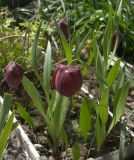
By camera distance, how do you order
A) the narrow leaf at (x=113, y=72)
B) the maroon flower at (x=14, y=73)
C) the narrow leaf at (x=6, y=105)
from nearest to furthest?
the narrow leaf at (x=6, y=105) < the maroon flower at (x=14, y=73) < the narrow leaf at (x=113, y=72)

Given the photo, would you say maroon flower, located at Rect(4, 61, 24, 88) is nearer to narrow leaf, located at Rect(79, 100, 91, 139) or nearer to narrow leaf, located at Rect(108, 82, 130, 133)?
narrow leaf, located at Rect(79, 100, 91, 139)

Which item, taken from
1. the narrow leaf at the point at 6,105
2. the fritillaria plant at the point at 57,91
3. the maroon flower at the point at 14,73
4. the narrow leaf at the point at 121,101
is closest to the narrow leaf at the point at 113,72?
the narrow leaf at the point at 121,101

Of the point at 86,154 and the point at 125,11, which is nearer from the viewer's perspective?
the point at 86,154

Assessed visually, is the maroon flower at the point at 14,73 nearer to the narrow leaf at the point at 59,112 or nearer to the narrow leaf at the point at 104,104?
the narrow leaf at the point at 59,112

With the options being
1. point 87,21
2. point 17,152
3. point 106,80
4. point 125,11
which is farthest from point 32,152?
point 125,11

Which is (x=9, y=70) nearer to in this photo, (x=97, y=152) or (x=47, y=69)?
(x=47, y=69)

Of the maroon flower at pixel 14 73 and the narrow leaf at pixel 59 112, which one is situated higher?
the maroon flower at pixel 14 73

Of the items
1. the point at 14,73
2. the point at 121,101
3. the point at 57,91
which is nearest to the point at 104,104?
the point at 121,101

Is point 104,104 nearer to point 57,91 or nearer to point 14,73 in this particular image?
point 57,91

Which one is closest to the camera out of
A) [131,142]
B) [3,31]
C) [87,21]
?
[131,142]

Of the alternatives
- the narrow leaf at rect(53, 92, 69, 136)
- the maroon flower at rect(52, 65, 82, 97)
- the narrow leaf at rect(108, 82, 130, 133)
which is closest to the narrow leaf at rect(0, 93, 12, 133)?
the maroon flower at rect(52, 65, 82, 97)

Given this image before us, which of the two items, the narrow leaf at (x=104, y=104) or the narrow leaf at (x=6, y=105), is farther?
the narrow leaf at (x=104, y=104)
